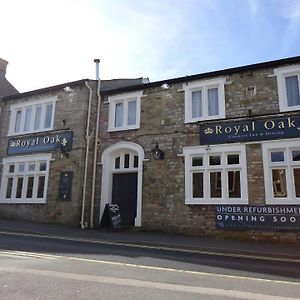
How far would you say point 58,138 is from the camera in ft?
58.3

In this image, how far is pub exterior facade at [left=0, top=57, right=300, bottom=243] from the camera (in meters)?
13.5

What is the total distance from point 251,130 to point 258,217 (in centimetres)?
337

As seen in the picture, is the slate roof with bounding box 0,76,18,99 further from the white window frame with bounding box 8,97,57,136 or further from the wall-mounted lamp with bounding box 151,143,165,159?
the wall-mounted lamp with bounding box 151,143,165,159

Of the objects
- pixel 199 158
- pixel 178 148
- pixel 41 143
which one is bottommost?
pixel 199 158

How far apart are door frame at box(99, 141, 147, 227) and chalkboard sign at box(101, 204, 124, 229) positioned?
0.67 metres

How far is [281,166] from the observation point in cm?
1352

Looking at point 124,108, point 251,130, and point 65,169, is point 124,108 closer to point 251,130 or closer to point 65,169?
point 65,169

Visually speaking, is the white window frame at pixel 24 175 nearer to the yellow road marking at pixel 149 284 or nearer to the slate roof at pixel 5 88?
the slate roof at pixel 5 88

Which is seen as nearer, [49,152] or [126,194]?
[126,194]

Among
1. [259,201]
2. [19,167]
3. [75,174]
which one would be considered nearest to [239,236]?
[259,201]

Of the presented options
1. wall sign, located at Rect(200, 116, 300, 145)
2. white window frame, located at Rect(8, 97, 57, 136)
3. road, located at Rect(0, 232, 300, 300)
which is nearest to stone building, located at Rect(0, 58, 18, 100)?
white window frame, located at Rect(8, 97, 57, 136)

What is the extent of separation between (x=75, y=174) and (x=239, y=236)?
7831mm

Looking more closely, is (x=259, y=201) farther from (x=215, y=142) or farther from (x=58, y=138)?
(x=58, y=138)

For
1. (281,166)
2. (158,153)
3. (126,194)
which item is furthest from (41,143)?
(281,166)
